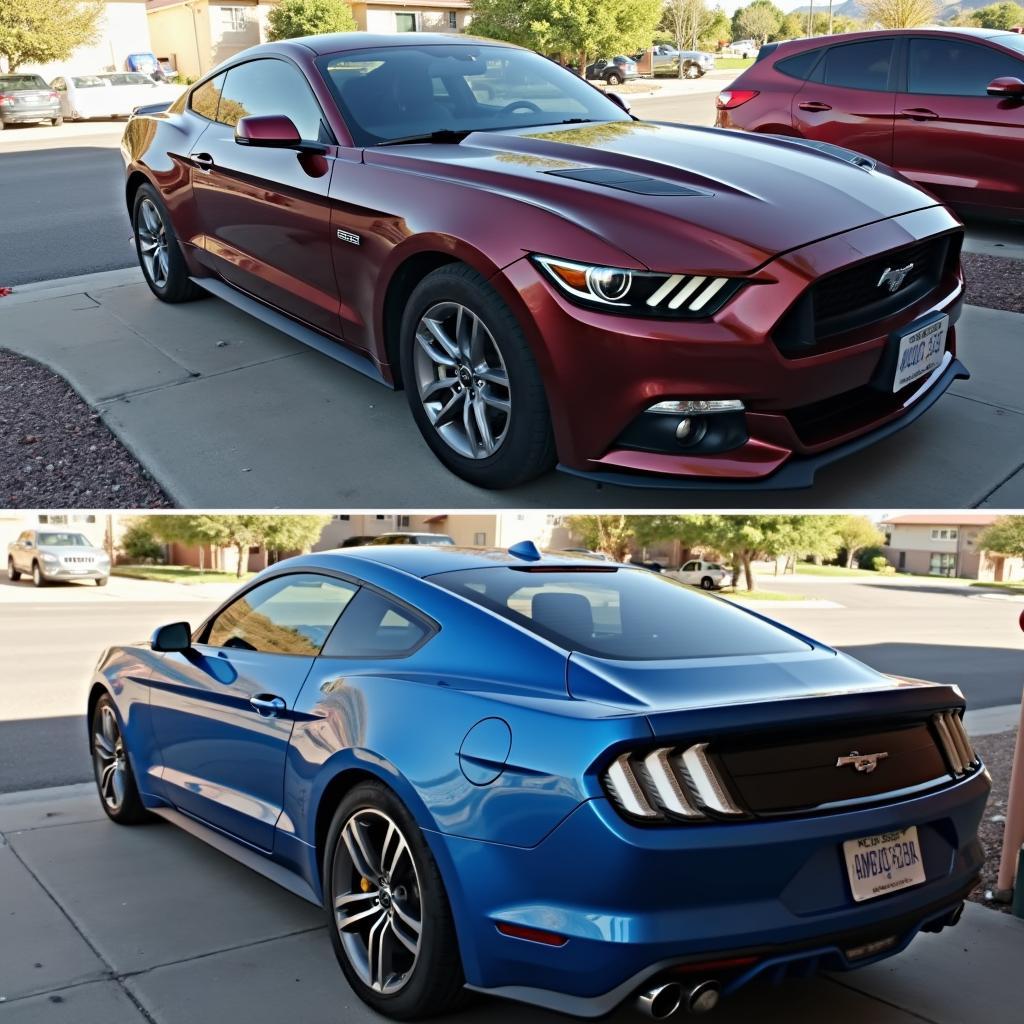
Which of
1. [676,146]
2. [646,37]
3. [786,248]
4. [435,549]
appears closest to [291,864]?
[435,549]

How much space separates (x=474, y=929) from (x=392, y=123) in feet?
13.9

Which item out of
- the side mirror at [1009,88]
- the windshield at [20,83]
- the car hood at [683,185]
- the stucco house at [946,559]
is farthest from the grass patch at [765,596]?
the windshield at [20,83]

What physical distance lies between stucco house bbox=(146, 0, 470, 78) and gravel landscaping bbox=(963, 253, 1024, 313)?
57408 mm

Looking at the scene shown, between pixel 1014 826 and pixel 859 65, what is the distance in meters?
7.68

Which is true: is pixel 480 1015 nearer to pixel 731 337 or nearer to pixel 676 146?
pixel 731 337

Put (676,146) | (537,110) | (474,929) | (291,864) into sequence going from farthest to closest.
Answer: (537,110) → (676,146) → (291,864) → (474,929)

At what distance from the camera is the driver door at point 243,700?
384cm

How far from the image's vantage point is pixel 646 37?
2087 inches

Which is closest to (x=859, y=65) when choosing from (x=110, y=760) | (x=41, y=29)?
(x=110, y=760)

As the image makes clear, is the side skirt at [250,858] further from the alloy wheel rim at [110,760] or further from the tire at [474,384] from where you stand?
the tire at [474,384]

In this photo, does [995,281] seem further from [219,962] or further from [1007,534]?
[1007,534]

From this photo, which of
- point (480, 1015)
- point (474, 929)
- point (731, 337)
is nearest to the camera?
point (474, 929)

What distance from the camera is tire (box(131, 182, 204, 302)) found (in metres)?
7.93

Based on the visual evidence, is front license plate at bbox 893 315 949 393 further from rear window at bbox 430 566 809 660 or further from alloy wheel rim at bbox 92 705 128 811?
alloy wheel rim at bbox 92 705 128 811
